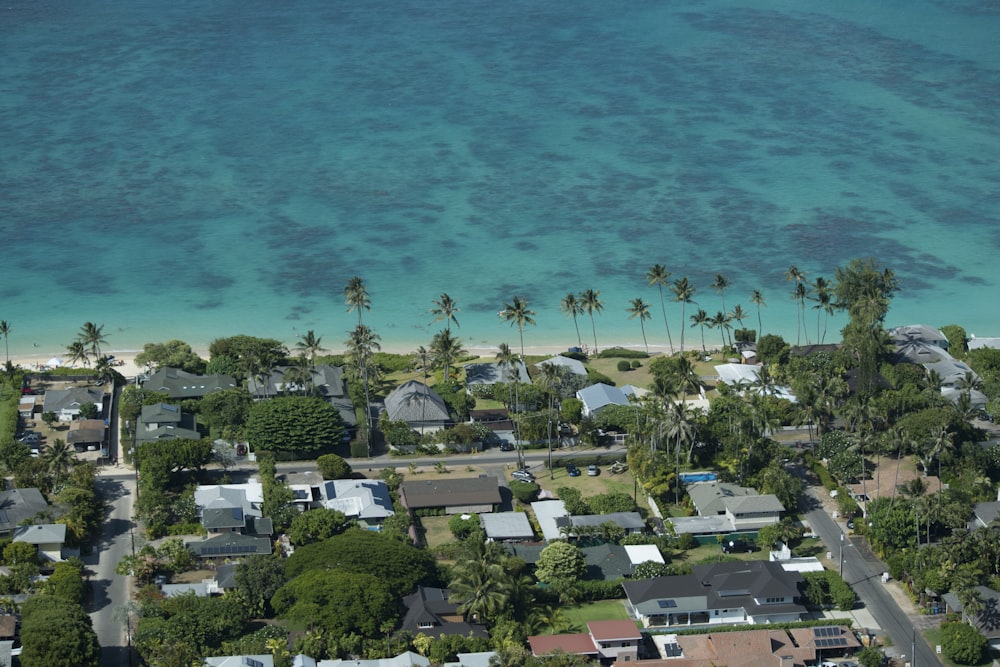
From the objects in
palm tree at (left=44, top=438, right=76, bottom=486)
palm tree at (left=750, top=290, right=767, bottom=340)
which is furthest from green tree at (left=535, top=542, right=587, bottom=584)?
palm tree at (left=750, top=290, right=767, bottom=340)

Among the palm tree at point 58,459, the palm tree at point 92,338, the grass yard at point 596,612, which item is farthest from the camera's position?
the palm tree at point 92,338

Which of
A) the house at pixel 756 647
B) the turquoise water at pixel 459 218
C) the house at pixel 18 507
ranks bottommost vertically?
the house at pixel 756 647

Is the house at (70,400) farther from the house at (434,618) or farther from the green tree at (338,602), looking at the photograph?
the house at (434,618)

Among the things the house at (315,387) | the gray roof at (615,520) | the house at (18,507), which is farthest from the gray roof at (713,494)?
the house at (18,507)

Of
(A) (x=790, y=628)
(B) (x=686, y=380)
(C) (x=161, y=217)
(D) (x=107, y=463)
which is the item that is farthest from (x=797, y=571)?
(C) (x=161, y=217)

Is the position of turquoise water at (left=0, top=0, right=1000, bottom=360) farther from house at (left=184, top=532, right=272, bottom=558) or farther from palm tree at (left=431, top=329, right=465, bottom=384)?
house at (left=184, top=532, right=272, bottom=558)
